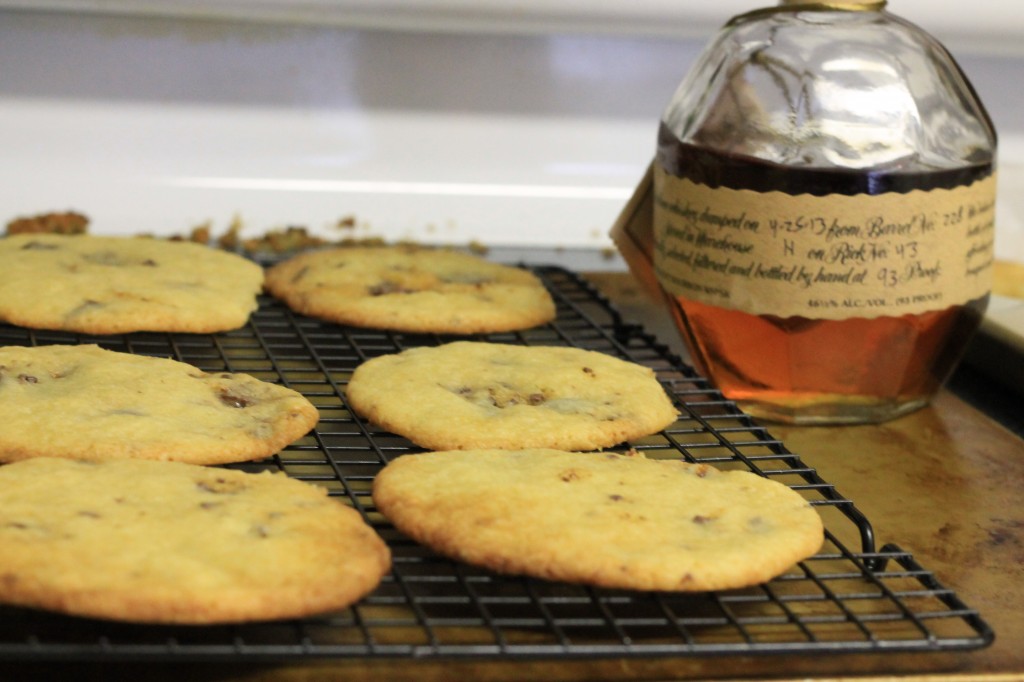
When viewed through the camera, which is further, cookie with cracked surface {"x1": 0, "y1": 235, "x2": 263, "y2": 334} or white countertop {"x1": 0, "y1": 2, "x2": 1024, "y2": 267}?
white countertop {"x1": 0, "y1": 2, "x2": 1024, "y2": 267}

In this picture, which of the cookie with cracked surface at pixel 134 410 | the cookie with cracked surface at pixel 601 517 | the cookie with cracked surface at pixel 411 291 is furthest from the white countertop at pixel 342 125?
the cookie with cracked surface at pixel 601 517

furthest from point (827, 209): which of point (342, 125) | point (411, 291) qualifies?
point (342, 125)

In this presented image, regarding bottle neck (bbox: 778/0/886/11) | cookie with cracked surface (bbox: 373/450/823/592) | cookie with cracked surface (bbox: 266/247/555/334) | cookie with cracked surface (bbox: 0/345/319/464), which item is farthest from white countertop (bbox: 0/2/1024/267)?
cookie with cracked surface (bbox: 373/450/823/592)

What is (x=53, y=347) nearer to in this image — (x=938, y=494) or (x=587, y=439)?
(x=587, y=439)

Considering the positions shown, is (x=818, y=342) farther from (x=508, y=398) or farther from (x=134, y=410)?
(x=134, y=410)

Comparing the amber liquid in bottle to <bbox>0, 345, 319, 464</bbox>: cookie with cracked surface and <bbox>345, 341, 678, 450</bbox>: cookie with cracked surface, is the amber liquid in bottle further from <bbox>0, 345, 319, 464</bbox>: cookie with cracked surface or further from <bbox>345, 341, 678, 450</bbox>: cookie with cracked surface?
<bbox>0, 345, 319, 464</bbox>: cookie with cracked surface

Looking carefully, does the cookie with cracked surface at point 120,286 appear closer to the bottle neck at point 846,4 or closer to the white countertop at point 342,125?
the white countertop at point 342,125
